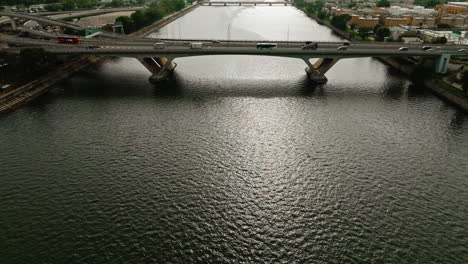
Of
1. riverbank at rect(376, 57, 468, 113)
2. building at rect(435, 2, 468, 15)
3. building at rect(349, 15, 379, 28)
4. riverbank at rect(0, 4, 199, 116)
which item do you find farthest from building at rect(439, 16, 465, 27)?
riverbank at rect(0, 4, 199, 116)

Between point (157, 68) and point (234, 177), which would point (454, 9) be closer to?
point (157, 68)

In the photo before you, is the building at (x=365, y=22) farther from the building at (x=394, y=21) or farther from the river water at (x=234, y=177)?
the river water at (x=234, y=177)

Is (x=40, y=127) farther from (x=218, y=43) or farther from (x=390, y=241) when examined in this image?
(x=390, y=241)

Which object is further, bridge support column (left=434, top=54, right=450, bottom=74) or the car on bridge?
bridge support column (left=434, top=54, right=450, bottom=74)

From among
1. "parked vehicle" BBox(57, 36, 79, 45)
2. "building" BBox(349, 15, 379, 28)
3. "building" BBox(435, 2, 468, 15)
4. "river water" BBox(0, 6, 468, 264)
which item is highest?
"building" BBox(435, 2, 468, 15)

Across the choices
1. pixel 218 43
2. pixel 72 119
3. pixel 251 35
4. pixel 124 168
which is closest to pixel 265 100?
pixel 218 43

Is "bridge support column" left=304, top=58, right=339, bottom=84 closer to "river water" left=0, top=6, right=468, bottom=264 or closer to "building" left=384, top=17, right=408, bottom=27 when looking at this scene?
"river water" left=0, top=6, right=468, bottom=264

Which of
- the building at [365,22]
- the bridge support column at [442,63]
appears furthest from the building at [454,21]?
the bridge support column at [442,63]
